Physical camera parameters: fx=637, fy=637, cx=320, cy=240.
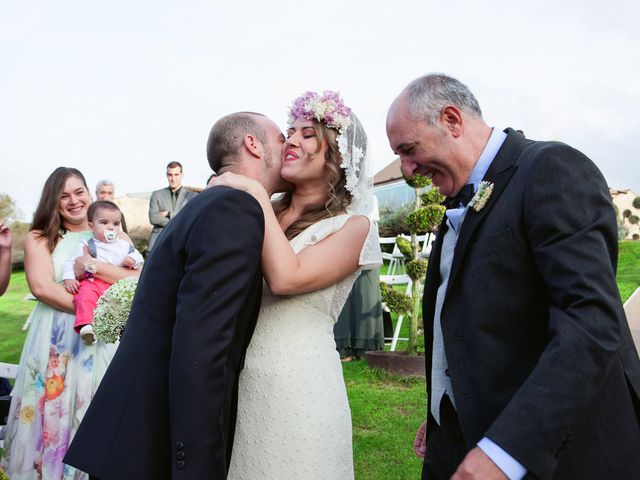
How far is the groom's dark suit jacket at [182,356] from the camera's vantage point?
214cm

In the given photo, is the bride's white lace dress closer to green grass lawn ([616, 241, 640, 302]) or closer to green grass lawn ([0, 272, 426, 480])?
green grass lawn ([0, 272, 426, 480])

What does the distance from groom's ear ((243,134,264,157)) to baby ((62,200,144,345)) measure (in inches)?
87.0

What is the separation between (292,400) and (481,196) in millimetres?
1318

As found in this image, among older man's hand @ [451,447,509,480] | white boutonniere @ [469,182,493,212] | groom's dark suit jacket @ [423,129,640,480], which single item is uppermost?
white boutonniere @ [469,182,493,212]

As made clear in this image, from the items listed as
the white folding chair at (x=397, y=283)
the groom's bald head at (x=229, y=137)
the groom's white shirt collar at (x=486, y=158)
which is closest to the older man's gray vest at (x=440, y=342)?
the groom's white shirt collar at (x=486, y=158)

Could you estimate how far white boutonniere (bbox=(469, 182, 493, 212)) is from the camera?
2.14 m

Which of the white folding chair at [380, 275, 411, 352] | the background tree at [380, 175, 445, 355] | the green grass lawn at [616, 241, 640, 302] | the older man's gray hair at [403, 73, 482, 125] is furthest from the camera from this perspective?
the green grass lawn at [616, 241, 640, 302]

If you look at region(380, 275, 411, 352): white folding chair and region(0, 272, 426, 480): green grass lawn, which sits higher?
region(380, 275, 411, 352): white folding chair

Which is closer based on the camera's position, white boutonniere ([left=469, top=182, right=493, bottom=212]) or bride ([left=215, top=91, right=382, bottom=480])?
white boutonniere ([left=469, top=182, right=493, bottom=212])

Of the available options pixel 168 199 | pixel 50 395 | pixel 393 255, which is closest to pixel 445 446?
pixel 50 395

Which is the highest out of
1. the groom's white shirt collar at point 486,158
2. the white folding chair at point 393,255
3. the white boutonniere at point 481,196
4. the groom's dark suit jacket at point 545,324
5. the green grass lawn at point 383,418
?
the groom's white shirt collar at point 486,158

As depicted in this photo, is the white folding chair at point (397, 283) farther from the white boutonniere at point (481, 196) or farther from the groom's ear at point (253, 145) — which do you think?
the white boutonniere at point (481, 196)

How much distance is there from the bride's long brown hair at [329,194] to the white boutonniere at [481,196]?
1.13 metres

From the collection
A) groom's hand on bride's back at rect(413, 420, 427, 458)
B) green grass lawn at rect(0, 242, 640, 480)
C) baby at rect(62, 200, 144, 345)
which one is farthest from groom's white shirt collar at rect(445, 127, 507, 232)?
green grass lawn at rect(0, 242, 640, 480)
